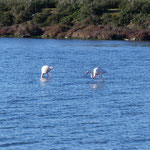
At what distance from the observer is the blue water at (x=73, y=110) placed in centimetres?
1489

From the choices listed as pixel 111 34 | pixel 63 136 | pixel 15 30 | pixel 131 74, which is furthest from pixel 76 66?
pixel 15 30

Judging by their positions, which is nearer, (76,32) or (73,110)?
(73,110)

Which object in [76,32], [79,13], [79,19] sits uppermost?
[79,13]

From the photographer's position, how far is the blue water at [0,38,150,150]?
48.9 feet

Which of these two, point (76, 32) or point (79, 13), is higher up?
point (79, 13)

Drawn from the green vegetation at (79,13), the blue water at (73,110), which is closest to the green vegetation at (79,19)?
the green vegetation at (79,13)

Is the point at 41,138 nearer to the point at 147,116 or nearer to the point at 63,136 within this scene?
the point at 63,136

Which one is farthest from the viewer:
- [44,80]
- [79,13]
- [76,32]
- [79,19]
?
[79,13]

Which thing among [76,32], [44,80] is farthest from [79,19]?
[44,80]

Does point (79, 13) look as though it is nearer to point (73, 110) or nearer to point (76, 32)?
point (76, 32)

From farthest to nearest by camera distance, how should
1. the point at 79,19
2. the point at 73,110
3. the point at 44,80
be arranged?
the point at 79,19 → the point at 44,80 → the point at 73,110

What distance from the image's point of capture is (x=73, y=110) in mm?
19047

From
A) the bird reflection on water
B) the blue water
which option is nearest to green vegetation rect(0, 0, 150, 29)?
the blue water

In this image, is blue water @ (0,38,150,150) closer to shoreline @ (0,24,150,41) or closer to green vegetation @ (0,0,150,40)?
shoreline @ (0,24,150,41)
